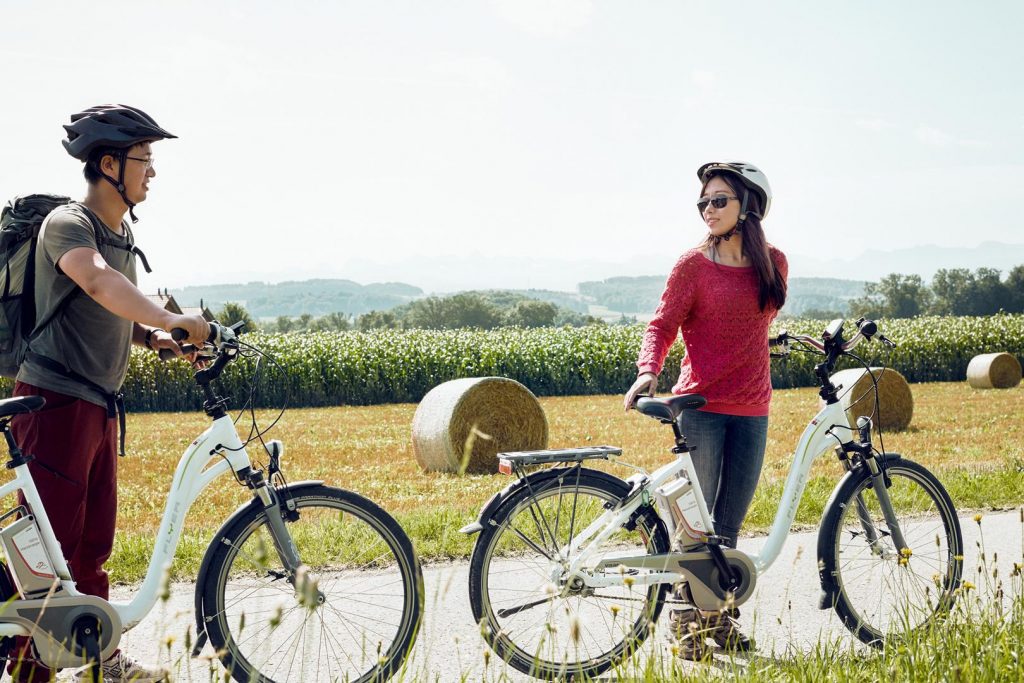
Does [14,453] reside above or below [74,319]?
below

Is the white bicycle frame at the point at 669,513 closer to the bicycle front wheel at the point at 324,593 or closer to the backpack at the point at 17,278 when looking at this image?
the bicycle front wheel at the point at 324,593

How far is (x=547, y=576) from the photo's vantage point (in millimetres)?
3809

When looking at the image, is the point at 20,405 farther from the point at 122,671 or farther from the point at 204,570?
the point at 122,671

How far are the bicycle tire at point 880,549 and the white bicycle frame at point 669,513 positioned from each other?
193 mm

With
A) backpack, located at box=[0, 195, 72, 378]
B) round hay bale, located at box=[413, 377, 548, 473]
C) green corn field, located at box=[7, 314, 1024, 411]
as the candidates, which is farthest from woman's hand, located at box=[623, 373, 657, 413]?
green corn field, located at box=[7, 314, 1024, 411]

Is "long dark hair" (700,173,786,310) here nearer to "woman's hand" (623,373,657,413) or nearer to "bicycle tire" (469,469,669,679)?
"woman's hand" (623,373,657,413)

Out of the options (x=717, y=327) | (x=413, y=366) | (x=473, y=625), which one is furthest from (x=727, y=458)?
(x=413, y=366)

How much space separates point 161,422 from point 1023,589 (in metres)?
18.0

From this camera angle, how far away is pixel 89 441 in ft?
11.9

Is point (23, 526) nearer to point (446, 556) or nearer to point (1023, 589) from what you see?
point (446, 556)

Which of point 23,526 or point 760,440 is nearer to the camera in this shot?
point 23,526

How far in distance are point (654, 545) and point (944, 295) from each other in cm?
9858

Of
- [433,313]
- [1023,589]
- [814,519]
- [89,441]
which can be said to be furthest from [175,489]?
[433,313]

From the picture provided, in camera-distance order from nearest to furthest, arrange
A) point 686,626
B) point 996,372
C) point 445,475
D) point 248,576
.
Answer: point 248,576
point 686,626
point 445,475
point 996,372
